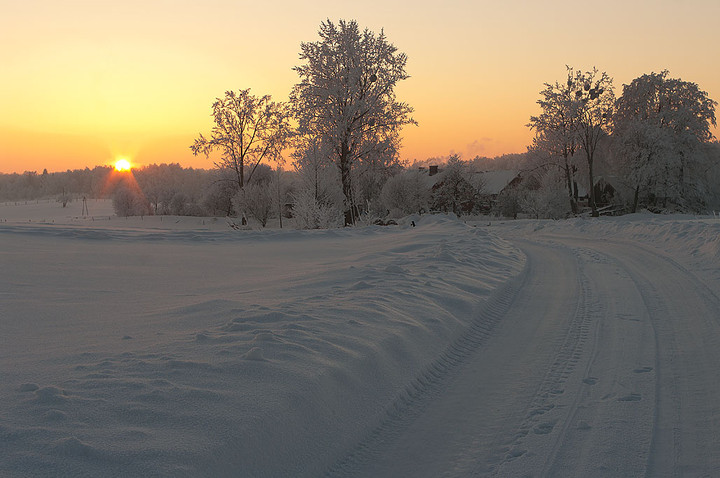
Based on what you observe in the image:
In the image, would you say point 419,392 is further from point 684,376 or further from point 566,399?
point 684,376

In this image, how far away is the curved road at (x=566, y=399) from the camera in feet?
12.2

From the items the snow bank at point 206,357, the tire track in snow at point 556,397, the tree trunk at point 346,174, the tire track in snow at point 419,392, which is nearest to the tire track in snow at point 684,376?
the tire track in snow at point 556,397

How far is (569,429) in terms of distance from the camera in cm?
413

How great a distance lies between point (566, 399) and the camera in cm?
469

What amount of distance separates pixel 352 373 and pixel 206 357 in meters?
1.48

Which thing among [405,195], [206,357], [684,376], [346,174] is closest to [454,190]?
[405,195]

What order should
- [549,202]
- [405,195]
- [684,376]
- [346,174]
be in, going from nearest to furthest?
[684,376] < [346,174] < [549,202] < [405,195]

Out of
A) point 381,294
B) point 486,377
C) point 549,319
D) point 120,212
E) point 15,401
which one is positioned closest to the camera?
point 15,401

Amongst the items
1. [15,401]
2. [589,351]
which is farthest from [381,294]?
[15,401]

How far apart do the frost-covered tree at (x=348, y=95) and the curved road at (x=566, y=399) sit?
19766 mm

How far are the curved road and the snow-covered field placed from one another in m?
0.02

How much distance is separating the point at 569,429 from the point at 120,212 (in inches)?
2449

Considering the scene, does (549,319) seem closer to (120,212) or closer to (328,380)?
(328,380)

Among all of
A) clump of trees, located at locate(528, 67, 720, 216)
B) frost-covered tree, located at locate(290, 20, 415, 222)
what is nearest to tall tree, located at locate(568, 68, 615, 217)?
clump of trees, located at locate(528, 67, 720, 216)
